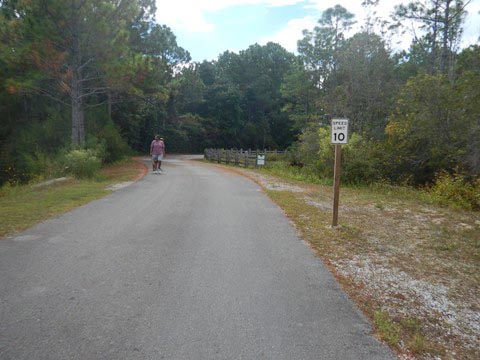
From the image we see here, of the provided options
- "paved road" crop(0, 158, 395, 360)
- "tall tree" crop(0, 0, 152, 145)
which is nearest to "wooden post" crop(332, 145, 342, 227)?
"paved road" crop(0, 158, 395, 360)

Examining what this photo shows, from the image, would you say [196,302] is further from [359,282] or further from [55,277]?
[359,282]

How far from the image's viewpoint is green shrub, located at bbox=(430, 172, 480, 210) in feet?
33.2

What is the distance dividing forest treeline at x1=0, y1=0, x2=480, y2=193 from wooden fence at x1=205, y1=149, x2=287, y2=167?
309 centimetres

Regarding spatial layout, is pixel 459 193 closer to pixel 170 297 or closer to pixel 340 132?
pixel 340 132

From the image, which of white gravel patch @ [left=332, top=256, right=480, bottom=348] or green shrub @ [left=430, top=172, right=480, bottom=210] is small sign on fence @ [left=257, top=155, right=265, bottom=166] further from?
white gravel patch @ [left=332, top=256, right=480, bottom=348]

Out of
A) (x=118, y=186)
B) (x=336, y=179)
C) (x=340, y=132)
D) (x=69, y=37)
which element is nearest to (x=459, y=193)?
(x=336, y=179)

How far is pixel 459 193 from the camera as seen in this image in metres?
10.8

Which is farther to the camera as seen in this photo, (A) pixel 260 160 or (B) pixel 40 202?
(A) pixel 260 160

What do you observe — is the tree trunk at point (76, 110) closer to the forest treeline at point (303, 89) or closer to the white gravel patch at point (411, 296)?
the forest treeline at point (303, 89)

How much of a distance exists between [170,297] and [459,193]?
10.5 meters

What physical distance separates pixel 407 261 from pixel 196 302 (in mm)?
3365

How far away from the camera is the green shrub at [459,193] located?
10.1 meters

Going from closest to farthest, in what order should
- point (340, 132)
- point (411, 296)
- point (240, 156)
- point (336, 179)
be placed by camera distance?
point (411, 296), point (340, 132), point (336, 179), point (240, 156)

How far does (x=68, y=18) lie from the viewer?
52.1 ft
